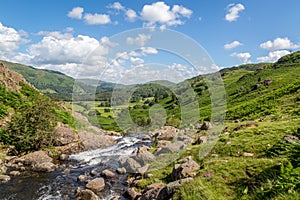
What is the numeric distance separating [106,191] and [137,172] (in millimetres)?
3736

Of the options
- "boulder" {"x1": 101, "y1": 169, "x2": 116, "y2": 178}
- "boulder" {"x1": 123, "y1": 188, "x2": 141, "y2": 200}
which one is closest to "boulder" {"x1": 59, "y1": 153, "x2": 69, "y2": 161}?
"boulder" {"x1": 101, "y1": 169, "x2": 116, "y2": 178}

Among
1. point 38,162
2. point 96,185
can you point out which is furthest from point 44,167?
point 96,185

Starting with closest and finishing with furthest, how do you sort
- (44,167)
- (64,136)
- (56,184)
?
1. (56,184)
2. (44,167)
3. (64,136)

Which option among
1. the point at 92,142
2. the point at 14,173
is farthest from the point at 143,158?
the point at 92,142

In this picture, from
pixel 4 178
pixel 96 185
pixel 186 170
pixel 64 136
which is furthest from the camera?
Answer: pixel 64 136

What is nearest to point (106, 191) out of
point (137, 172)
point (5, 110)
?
point (137, 172)

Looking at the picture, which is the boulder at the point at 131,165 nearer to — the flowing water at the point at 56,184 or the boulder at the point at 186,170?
the flowing water at the point at 56,184

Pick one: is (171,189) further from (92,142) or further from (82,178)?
(92,142)

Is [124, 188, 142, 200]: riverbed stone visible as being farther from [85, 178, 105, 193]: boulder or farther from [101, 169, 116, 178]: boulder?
[101, 169, 116, 178]: boulder

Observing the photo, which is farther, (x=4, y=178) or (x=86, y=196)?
(x=4, y=178)

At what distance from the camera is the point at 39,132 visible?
31.7 m

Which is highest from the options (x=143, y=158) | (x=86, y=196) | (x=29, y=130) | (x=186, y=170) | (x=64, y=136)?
(x=186, y=170)

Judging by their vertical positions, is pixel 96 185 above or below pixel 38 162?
above

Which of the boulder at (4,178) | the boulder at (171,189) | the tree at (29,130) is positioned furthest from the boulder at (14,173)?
the boulder at (171,189)
